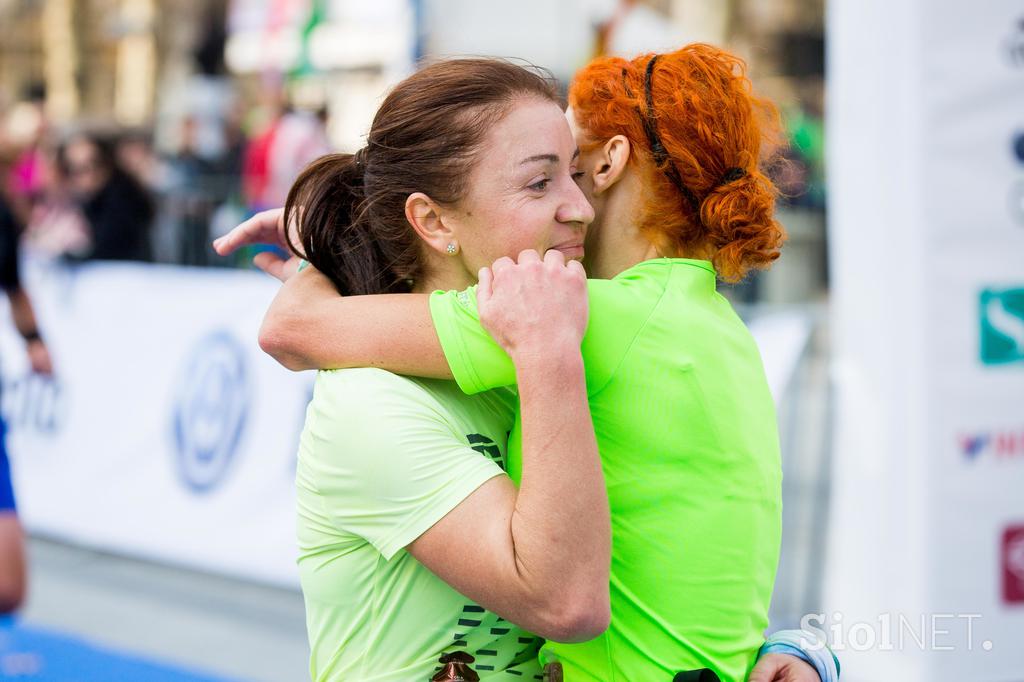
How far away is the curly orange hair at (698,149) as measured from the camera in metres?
1.81

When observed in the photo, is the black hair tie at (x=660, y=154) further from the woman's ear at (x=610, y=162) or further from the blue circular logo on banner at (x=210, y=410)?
the blue circular logo on banner at (x=210, y=410)

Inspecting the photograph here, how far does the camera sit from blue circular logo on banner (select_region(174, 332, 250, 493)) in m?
6.06

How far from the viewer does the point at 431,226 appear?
187 centimetres

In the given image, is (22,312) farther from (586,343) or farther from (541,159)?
(586,343)

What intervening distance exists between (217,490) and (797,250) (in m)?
5.27

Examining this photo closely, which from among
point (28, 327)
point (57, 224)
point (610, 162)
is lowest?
point (28, 327)

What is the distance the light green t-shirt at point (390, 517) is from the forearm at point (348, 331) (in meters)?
0.03

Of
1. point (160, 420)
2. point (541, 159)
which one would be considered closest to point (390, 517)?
point (541, 159)

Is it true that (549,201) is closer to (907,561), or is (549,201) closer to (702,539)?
(702,539)

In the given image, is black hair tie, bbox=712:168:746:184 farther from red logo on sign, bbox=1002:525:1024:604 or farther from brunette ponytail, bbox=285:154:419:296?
red logo on sign, bbox=1002:525:1024:604

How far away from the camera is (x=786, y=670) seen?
1.86m

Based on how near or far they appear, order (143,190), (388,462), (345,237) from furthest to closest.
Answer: (143,190) < (345,237) < (388,462)

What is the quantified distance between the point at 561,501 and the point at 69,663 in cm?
394

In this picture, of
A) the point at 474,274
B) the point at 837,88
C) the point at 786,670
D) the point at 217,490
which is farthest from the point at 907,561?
the point at 217,490
